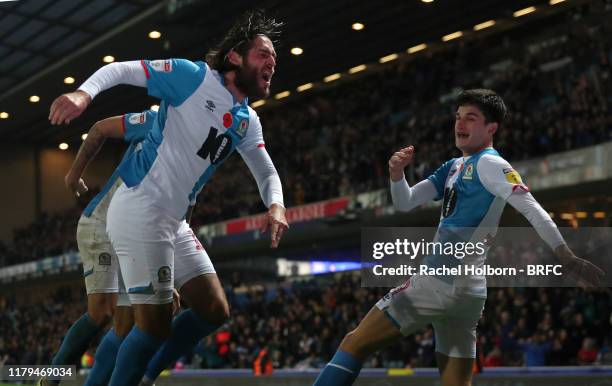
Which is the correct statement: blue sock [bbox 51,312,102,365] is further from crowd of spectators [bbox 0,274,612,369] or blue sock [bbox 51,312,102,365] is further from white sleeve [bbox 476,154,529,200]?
crowd of spectators [bbox 0,274,612,369]

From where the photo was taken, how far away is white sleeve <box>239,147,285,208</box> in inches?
199

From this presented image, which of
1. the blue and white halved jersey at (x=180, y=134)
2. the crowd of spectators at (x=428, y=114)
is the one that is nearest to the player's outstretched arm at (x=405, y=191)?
the blue and white halved jersey at (x=180, y=134)

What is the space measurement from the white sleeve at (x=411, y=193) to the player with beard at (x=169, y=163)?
82 centimetres

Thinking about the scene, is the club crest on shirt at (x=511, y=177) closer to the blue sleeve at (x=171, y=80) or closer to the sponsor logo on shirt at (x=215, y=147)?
the sponsor logo on shirt at (x=215, y=147)

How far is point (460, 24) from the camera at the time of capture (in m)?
25.2

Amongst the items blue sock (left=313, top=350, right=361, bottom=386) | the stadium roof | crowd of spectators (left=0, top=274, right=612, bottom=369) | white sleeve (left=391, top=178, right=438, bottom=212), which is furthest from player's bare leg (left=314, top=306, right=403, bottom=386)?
the stadium roof

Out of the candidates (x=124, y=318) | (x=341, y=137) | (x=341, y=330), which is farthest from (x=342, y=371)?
(x=341, y=137)

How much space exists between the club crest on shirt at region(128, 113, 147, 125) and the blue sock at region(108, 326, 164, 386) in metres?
1.44

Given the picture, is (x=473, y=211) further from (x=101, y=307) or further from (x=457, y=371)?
(x=101, y=307)

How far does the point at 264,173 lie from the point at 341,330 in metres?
13.6

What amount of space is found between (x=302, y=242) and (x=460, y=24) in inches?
309

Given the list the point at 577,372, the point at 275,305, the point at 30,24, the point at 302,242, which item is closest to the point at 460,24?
the point at 302,242

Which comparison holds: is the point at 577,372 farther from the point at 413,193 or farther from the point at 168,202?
the point at 168,202

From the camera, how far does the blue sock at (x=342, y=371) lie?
471 centimetres
